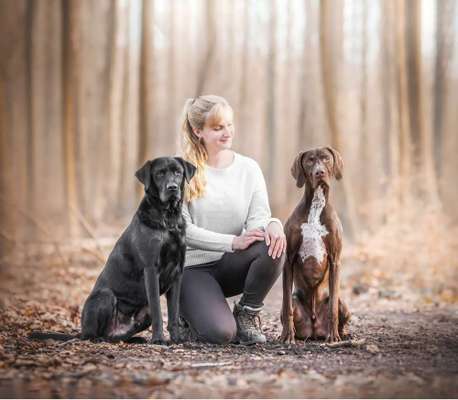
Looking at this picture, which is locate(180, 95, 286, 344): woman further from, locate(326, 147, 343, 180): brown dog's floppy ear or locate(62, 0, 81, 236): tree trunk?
locate(62, 0, 81, 236): tree trunk

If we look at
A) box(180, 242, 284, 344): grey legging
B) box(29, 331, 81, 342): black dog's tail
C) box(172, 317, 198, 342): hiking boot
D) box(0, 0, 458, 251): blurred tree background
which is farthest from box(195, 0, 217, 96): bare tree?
box(29, 331, 81, 342): black dog's tail

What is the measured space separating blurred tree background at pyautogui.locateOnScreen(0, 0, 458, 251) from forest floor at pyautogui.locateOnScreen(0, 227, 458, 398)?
3934mm

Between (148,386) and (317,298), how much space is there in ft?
5.33

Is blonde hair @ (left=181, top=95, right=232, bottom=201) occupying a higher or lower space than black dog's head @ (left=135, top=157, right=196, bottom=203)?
higher

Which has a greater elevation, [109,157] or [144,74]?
[144,74]

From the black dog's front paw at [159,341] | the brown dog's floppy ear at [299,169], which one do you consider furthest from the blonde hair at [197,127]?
the black dog's front paw at [159,341]

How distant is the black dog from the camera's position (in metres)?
3.96

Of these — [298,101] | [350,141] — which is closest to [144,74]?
[298,101]

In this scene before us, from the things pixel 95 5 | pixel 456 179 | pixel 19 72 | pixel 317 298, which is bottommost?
pixel 317 298

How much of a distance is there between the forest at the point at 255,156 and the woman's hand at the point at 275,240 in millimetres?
613

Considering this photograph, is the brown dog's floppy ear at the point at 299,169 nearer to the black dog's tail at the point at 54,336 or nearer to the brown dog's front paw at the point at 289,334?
the brown dog's front paw at the point at 289,334

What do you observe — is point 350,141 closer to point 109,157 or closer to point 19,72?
point 109,157

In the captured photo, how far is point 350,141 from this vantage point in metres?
16.2

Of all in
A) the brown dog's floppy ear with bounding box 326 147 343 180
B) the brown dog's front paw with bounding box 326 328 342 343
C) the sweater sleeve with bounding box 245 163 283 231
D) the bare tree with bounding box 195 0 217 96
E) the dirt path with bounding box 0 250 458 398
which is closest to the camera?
the dirt path with bounding box 0 250 458 398
